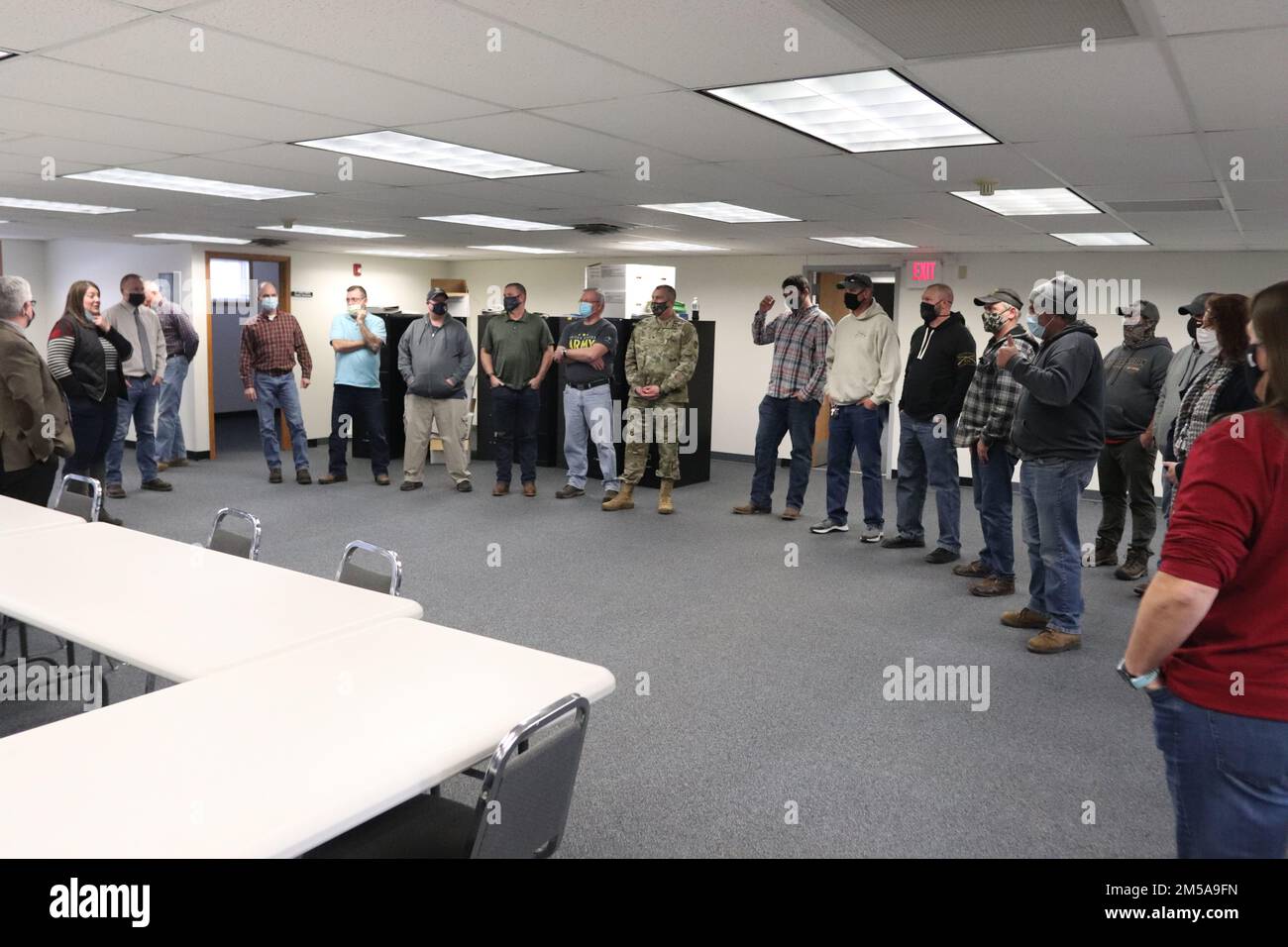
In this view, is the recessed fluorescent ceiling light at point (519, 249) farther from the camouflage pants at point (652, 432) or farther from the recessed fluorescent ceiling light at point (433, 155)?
the recessed fluorescent ceiling light at point (433, 155)

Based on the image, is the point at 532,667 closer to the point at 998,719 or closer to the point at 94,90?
the point at 998,719

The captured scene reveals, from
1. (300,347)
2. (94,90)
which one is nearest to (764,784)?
(94,90)

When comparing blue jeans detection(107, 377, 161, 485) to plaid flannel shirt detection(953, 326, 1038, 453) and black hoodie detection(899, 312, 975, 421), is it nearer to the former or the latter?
black hoodie detection(899, 312, 975, 421)

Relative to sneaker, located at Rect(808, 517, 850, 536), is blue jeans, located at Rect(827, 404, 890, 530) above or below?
above

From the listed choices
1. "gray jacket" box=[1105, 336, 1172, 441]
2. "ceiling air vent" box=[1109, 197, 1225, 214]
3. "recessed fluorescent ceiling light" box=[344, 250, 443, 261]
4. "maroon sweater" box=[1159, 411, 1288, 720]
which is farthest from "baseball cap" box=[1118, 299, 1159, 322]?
"recessed fluorescent ceiling light" box=[344, 250, 443, 261]

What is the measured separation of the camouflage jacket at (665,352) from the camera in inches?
285

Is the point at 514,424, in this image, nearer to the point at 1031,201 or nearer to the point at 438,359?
the point at 438,359

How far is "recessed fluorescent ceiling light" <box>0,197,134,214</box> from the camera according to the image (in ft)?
22.2

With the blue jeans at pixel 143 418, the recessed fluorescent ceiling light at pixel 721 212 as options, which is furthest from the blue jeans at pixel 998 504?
the blue jeans at pixel 143 418

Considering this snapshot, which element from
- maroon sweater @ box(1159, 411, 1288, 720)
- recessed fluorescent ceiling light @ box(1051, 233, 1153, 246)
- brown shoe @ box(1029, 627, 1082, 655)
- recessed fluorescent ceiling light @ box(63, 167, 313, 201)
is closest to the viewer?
maroon sweater @ box(1159, 411, 1288, 720)

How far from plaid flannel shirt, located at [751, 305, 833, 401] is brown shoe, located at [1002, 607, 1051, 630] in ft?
8.55

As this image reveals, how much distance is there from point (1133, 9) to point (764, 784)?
92.8 inches

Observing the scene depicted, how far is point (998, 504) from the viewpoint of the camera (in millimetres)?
4984
